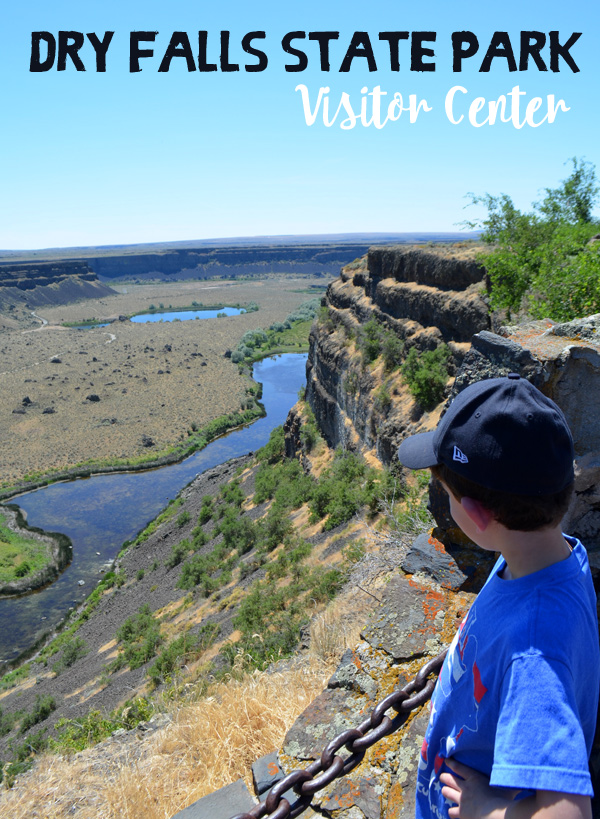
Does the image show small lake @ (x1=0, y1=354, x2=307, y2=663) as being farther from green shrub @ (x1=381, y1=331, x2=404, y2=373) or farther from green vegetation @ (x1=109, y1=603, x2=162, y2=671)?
green shrub @ (x1=381, y1=331, x2=404, y2=373)

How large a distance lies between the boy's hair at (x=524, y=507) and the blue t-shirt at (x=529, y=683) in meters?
0.13

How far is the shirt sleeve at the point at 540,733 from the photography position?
130 cm

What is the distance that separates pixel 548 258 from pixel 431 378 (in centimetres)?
569

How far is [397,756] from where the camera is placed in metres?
2.95

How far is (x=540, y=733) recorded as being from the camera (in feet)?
4.42

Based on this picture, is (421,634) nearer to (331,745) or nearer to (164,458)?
(331,745)

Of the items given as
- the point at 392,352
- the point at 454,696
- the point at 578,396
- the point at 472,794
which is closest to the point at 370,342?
the point at 392,352

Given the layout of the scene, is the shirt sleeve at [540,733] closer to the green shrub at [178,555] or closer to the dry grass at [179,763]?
the dry grass at [179,763]

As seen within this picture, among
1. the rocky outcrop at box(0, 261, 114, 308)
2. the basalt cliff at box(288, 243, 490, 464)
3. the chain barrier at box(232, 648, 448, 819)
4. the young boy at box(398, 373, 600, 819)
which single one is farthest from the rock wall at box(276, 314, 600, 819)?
the rocky outcrop at box(0, 261, 114, 308)

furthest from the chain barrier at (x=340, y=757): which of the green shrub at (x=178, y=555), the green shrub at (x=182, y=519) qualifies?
the green shrub at (x=182, y=519)

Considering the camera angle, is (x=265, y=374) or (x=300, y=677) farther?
(x=265, y=374)

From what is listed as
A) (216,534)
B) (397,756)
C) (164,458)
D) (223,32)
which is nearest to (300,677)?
(397,756)

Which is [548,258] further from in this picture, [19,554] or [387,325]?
[19,554]

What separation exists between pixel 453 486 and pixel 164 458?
44877mm
